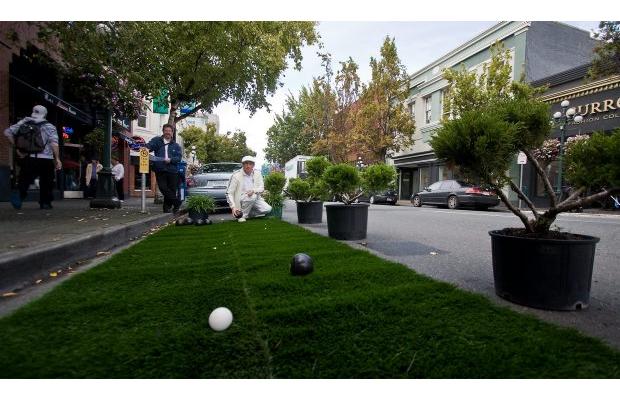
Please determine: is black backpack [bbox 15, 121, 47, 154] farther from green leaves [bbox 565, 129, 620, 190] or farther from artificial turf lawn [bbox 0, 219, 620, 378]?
green leaves [bbox 565, 129, 620, 190]

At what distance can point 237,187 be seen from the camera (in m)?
8.14

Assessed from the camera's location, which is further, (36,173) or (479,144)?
(36,173)

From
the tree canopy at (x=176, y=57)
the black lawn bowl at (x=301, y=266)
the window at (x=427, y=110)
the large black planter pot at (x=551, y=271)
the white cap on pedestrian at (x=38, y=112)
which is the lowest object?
the black lawn bowl at (x=301, y=266)

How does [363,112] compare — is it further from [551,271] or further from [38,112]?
[551,271]

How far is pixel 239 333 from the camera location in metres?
2.05

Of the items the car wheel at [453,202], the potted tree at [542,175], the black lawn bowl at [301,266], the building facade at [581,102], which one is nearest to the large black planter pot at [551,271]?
the potted tree at [542,175]

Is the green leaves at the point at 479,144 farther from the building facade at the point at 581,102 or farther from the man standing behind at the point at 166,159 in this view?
the building facade at the point at 581,102

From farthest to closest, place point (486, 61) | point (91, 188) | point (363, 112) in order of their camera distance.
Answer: point (363, 112)
point (486, 61)
point (91, 188)

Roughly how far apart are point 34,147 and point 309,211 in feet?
18.4

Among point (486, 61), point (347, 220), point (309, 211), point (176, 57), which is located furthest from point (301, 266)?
point (486, 61)

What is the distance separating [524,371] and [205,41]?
10044 millimetres

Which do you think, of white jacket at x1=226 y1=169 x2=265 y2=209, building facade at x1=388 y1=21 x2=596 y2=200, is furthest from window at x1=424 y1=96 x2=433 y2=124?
white jacket at x1=226 y1=169 x2=265 y2=209

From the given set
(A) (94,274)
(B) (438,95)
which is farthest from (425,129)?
(A) (94,274)

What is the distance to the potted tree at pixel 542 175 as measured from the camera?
7.83 feet
